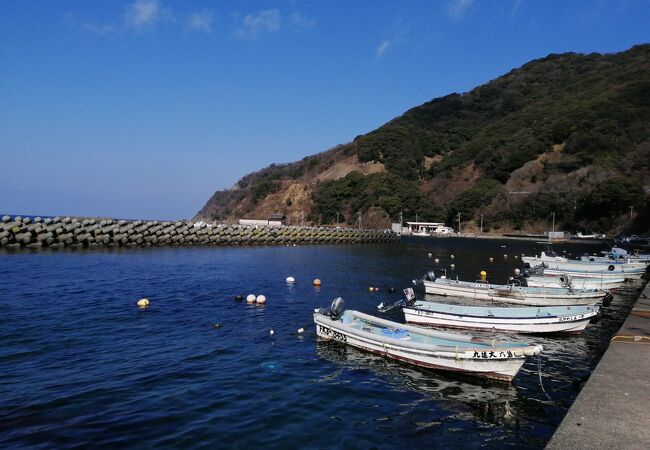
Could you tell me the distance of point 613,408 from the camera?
334 inches

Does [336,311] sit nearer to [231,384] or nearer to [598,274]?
[231,384]

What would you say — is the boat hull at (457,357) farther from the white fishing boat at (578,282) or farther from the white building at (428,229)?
the white building at (428,229)

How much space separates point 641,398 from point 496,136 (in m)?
170

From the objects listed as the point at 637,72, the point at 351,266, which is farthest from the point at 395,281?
the point at 637,72

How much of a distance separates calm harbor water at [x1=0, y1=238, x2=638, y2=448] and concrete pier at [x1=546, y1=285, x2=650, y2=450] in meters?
1.83

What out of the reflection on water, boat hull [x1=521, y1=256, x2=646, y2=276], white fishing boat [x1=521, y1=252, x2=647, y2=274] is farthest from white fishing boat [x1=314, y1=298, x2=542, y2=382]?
white fishing boat [x1=521, y1=252, x2=647, y2=274]

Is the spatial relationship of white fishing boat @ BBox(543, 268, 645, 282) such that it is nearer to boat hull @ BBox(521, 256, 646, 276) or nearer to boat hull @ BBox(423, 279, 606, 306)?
boat hull @ BBox(521, 256, 646, 276)

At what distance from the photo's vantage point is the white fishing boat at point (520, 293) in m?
24.6

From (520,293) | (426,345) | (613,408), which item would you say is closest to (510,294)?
(520,293)

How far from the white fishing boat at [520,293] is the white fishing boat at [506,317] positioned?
4.11 metres

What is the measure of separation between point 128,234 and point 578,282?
49199 mm

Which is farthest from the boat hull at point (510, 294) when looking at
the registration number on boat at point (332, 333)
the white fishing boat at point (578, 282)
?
the registration number on boat at point (332, 333)

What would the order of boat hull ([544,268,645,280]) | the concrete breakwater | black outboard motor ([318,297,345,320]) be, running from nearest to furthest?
black outboard motor ([318,297,345,320]) < boat hull ([544,268,645,280]) < the concrete breakwater

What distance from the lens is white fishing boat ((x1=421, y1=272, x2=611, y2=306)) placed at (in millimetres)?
24562
